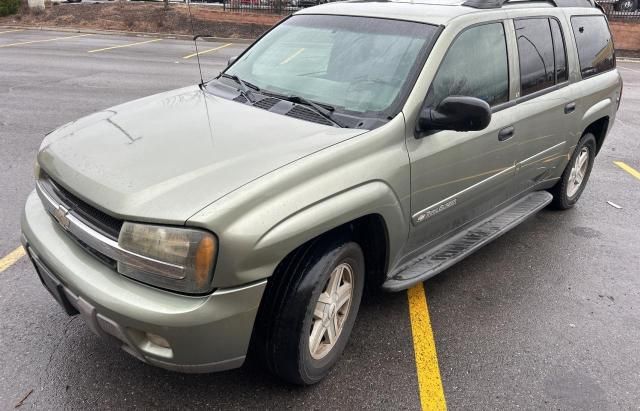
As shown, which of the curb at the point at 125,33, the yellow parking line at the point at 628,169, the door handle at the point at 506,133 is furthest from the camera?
the curb at the point at 125,33

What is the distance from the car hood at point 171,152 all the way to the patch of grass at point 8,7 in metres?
22.6

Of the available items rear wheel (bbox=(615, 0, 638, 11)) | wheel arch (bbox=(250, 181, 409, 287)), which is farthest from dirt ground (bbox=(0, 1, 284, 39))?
wheel arch (bbox=(250, 181, 409, 287))

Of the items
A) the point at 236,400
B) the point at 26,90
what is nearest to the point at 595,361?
the point at 236,400

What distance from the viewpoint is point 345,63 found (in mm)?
3387

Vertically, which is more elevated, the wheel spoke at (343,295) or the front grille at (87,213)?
the front grille at (87,213)

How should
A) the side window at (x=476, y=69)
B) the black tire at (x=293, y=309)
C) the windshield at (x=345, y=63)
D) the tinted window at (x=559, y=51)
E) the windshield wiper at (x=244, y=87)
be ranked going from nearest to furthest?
the black tire at (x=293, y=309) → the windshield at (x=345, y=63) → the side window at (x=476, y=69) → the windshield wiper at (x=244, y=87) → the tinted window at (x=559, y=51)

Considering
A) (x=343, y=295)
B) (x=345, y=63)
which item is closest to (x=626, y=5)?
(x=345, y=63)

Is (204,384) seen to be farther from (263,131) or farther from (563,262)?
(563,262)

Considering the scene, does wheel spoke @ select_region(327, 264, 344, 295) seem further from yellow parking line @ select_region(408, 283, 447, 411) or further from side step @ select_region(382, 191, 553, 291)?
yellow parking line @ select_region(408, 283, 447, 411)

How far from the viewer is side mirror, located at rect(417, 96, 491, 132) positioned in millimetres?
2838

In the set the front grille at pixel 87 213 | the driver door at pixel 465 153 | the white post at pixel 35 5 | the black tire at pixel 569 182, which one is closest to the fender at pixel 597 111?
the black tire at pixel 569 182

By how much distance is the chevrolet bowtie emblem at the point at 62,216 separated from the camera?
256 cm

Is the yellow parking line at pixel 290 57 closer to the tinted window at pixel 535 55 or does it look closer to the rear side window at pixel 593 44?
the tinted window at pixel 535 55

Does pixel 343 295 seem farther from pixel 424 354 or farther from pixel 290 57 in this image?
pixel 290 57
